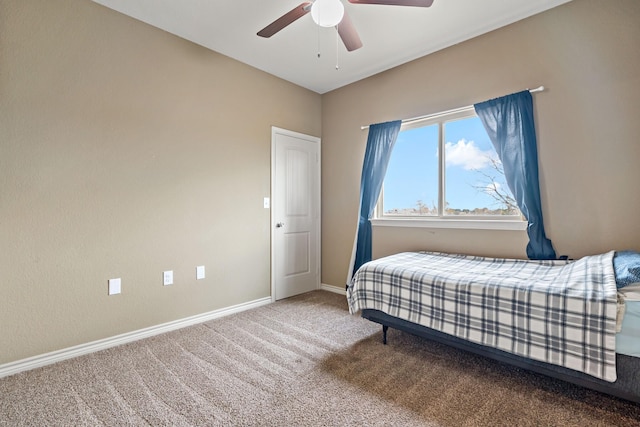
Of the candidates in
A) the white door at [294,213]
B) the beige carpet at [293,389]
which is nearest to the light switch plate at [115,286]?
the beige carpet at [293,389]

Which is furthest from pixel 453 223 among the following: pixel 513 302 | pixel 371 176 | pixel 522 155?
pixel 513 302

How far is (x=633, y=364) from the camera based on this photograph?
140cm

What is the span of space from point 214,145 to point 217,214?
70 cm

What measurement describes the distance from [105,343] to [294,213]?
2222mm

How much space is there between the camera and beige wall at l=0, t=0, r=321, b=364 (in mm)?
1983

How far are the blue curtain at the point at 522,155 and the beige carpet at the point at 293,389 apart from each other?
1.05 m

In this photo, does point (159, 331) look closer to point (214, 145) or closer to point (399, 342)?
point (214, 145)

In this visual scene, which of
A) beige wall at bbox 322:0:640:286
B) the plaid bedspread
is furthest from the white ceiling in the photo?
the plaid bedspread

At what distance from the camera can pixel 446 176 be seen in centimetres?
300

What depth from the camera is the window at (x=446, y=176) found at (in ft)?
8.93

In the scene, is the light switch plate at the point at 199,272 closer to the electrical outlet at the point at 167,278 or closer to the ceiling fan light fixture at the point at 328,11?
the electrical outlet at the point at 167,278

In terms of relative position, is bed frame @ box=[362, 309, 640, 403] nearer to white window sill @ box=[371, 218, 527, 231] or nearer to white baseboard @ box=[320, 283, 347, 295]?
white window sill @ box=[371, 218, 527, 231]

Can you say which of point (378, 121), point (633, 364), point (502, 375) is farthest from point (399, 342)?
point (378, 121)

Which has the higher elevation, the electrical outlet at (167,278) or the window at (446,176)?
the window at (446,176)
